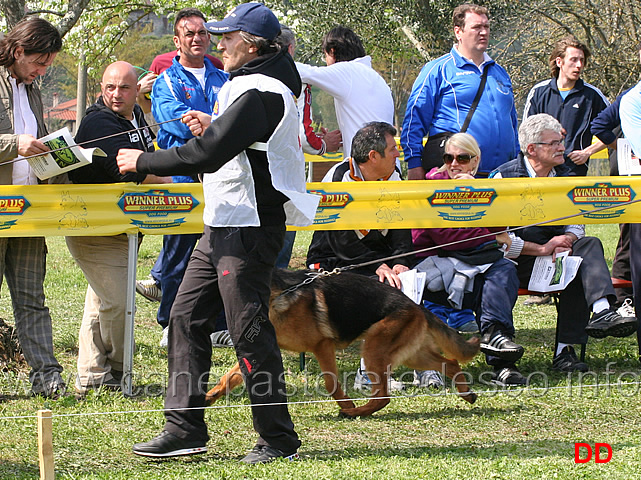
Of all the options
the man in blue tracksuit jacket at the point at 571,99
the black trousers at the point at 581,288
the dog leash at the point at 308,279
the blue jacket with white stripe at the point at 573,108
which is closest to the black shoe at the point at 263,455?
the dog leash at the point at 308,279

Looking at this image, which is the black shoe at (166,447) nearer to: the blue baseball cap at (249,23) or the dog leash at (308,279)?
the dog leash at (308,279)

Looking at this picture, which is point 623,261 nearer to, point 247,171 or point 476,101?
point 476,101

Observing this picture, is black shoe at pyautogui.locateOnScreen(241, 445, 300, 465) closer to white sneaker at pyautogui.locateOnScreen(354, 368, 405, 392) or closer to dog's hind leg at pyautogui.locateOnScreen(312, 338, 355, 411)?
dog's hind leg at pyautogui.locateOnScreen(312, 338, 355, 411)

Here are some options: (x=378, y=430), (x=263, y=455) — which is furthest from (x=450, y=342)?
(x=263, y=455)

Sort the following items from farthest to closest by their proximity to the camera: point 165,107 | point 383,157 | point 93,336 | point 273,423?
1. point 165,107
2. point 383,157
3. point 93,336
4. point 273,423

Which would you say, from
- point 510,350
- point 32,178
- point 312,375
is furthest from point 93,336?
point 510,350

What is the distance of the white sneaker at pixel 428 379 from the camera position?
219 inches

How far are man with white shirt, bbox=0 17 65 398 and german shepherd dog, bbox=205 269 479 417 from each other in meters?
1.14

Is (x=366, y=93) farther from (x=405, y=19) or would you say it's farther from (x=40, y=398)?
(x=405, y=19)

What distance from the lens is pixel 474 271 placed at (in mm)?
5719

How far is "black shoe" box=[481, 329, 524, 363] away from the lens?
215 inches

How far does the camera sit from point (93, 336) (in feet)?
17.3

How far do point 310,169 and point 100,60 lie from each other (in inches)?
402

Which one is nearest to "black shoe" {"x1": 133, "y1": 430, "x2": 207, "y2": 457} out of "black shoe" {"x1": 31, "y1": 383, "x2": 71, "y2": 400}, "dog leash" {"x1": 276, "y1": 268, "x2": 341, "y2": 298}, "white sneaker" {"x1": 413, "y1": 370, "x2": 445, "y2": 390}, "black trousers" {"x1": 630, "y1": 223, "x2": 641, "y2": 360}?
"dog leash" {"x1": 276, "y1": 268, "x2": 341, "y2": 298}
